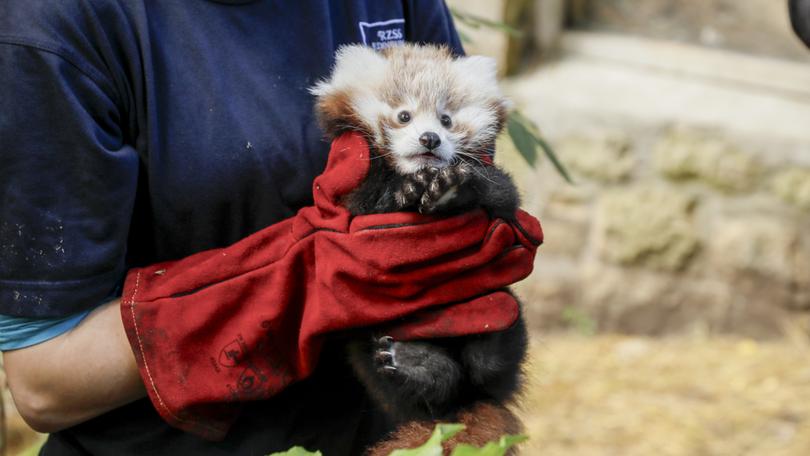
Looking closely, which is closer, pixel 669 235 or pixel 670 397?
pixel 670 397

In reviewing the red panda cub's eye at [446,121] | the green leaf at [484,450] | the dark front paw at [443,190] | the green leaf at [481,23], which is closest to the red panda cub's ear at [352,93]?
the red panda cub's eye at [446,121]

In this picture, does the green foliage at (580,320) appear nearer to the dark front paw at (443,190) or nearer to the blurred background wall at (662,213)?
the blurred background wall at (662,213)

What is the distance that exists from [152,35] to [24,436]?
90.7 inches

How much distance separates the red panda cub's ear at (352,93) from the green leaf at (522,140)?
0.29 metres

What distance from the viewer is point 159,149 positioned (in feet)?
4.34

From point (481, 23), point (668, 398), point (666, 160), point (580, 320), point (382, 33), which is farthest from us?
point (580, 320)

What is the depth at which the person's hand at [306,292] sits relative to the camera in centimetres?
128

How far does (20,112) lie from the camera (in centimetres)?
118

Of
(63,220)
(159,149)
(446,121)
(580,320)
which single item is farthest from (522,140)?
(580,320)

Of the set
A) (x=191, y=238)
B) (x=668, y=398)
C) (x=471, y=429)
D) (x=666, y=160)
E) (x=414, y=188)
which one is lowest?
(x=668, y=398)

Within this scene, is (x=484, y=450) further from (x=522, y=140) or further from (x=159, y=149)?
(x=522, y=140)

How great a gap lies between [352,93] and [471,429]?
558mm

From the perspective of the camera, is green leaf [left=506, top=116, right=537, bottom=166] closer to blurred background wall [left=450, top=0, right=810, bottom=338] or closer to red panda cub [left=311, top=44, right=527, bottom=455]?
red panda cub [left=311, top=44, right=527, bottom=455]

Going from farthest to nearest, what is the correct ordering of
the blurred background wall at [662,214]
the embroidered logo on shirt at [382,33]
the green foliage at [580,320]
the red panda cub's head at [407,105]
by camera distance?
the green foliage at [580,320]
the blurred background wall at [662,214]
the embroidered logo on shirt at [382,33]
the red panda cub's head at [407,105]
